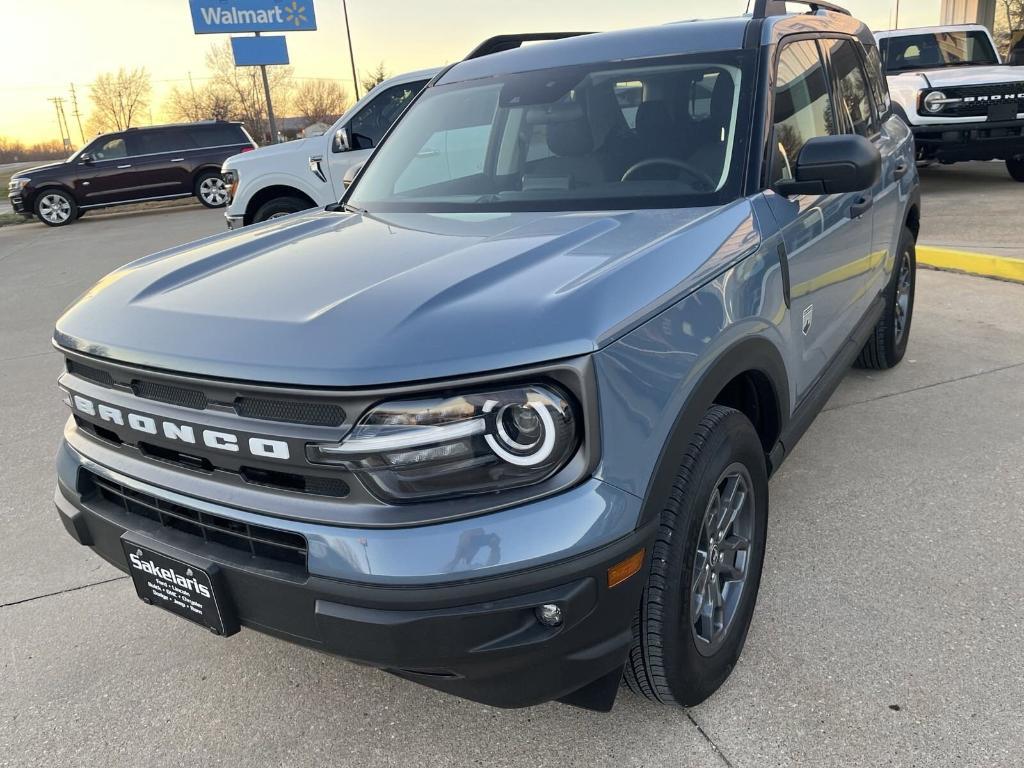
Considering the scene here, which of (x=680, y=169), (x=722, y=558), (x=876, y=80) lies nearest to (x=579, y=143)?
(x=680, y=169)

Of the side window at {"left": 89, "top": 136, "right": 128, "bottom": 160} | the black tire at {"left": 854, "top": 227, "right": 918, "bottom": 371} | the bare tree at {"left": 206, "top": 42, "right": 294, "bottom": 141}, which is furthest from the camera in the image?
the bare tree at {"left": 206, "top": 42, "right": 294, "bottom": 141}

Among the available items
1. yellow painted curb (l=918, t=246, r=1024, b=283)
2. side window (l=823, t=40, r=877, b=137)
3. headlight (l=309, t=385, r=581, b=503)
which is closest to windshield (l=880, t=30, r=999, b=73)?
yellow painted curb (l=918, t=246, r=1024, b=283)

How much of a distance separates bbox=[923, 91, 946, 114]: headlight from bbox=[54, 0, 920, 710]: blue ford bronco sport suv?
8739 mm

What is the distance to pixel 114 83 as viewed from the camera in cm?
5647

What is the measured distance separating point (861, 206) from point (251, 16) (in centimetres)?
2943

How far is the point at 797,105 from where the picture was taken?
2947mm

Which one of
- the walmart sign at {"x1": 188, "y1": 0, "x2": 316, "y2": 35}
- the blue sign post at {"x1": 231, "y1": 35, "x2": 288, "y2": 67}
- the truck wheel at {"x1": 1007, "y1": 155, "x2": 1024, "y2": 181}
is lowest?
the truck wheel at {"x1": 1007, "y1": 155, "x2": 1024, "y2": 181}

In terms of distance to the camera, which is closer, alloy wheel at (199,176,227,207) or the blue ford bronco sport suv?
the blue ford bronco sport suv

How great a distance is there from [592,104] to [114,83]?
63.7m

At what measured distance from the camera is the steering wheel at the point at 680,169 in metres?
2.55

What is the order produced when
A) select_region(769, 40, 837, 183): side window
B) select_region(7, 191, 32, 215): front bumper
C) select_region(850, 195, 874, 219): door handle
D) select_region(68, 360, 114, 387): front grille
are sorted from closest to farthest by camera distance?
select_region(68, 360, 114, 387): front grille
select_region(769, 40, 837, 183): side window
select_region(850, 195, 874, 219): door handle
select_region(7, 191, 32, 215): front bumper

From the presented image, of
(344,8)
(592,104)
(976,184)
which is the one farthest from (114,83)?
(592,104)

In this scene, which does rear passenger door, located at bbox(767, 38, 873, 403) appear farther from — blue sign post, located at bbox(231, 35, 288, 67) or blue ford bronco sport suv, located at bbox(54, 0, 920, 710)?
blue sign post, located at bbox(231, 35, 288, 67)

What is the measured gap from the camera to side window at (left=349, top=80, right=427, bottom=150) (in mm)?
8406
